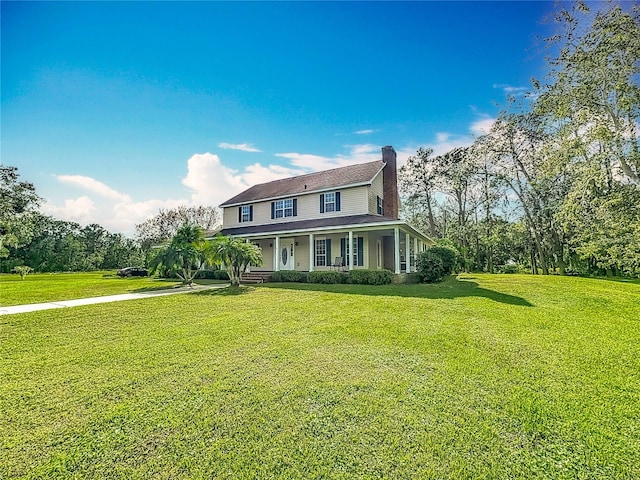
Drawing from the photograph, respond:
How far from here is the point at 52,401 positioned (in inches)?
141

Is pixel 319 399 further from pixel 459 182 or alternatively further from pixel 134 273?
pixel 459 182

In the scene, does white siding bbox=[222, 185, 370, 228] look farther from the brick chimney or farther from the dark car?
the dark car

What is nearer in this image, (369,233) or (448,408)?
(448,408)

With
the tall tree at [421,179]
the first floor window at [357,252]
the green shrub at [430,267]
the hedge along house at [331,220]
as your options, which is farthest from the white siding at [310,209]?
the tall tree at [421,179]

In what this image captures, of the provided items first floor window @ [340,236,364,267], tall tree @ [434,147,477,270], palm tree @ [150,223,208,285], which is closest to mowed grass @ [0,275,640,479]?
palm tree @ [150,223,208,285]

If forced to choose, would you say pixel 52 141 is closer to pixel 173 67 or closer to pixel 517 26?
pixel 173 67

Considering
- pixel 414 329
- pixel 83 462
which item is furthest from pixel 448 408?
pixel 83 462

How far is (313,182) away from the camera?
71.4 feet

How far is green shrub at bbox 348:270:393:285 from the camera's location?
558 inches

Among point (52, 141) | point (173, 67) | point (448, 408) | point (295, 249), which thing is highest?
point (173, 67)

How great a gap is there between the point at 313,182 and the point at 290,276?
8142 millimetres

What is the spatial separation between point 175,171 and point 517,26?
18.5 meters

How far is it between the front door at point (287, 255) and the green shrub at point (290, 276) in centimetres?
352

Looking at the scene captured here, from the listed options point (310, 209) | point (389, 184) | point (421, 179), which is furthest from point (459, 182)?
point (310, 209)
